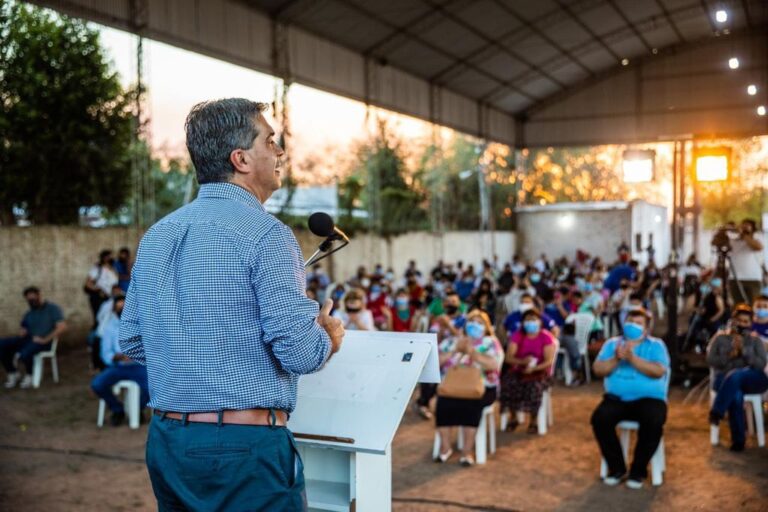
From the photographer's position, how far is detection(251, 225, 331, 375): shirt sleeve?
1.57m

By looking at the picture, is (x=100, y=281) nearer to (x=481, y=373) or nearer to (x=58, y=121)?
(x=58, y=121)

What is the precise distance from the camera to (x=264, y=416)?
1646mm

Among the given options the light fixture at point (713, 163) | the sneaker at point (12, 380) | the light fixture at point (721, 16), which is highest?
the light fixture at point (721, 16)

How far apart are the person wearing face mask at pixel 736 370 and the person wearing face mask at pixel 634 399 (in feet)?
3.14

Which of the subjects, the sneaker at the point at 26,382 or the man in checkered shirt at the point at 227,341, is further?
the sneaker at the point at 26,382

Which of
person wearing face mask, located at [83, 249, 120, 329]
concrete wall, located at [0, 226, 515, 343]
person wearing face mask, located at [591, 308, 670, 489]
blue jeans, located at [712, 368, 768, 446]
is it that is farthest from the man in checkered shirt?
concrete wall, located at [0, 226, 515, 343]

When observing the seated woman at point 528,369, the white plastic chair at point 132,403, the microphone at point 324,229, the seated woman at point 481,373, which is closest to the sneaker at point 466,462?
the seated woman at point 481,373

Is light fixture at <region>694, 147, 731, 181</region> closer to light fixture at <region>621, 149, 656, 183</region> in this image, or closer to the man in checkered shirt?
light fixture at <region>621, 149, 656, 183</region>

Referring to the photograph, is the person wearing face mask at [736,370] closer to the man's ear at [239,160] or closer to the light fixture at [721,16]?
the man's ear at [239,160]

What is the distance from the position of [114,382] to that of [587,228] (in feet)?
67.4

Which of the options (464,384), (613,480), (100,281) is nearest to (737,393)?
(613,480)

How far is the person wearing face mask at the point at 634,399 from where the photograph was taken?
5.22 metres

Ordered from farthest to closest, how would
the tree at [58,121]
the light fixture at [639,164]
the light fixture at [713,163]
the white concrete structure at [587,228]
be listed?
the white concrete structure at [587,228]
the light fixture at [639,164]
the tree at [58,121]
the light fixture at [713,163]

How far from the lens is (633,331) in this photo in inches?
218
